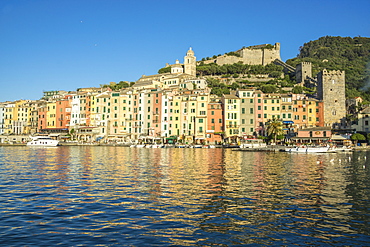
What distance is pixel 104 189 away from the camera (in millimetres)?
21094

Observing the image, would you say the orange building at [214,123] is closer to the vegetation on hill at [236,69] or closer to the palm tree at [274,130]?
the palm tree at [274,130]

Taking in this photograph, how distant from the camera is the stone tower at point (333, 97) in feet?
281

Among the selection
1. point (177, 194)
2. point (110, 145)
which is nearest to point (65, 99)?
point (110, 145)

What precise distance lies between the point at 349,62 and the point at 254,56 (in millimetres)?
56295

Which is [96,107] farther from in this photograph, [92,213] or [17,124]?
[92,213]

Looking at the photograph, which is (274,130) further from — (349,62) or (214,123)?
(349,62)

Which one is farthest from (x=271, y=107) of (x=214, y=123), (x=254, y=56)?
(x=254, y=56)

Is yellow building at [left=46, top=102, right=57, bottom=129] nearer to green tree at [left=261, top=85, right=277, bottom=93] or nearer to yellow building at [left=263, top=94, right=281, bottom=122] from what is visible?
yellow building at [left=263, top=94, right=281, bottom=122]

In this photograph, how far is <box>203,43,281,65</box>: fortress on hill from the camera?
14400cm

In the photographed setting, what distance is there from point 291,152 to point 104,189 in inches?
1866

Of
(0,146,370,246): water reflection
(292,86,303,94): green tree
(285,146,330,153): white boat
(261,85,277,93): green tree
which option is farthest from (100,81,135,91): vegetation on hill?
(0,146,370,246): water reflection

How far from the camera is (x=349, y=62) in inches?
6713

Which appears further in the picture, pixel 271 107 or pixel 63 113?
pixel 63 113

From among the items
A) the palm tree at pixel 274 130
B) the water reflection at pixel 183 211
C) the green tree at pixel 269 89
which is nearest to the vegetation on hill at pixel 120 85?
the green tree at pixel 269 89
